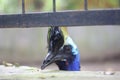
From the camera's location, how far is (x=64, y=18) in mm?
2385

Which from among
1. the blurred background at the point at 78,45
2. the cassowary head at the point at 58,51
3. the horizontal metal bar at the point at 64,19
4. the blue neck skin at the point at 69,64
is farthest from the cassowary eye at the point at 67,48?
the blurred background at the point at 78,45

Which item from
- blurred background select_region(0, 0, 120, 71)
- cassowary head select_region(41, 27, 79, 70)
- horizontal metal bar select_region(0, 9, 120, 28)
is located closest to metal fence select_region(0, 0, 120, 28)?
horizontal metal bar select_region(0, 9, 120, 28)

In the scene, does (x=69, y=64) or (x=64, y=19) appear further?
(x=69, y=64)

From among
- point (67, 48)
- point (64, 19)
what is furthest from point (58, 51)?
point (64, 19)

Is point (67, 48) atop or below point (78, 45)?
atop

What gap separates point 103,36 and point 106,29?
15 cm

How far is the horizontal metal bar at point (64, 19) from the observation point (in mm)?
2342

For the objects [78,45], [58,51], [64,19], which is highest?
[64,19]

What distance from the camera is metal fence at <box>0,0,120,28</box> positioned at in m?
2.34

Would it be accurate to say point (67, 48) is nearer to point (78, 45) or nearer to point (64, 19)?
point (64, 19)

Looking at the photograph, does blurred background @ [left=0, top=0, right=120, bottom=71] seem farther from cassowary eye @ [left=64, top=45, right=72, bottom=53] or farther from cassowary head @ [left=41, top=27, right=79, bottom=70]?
cassowary eye @ [left=64, top=45, right=72, bottom=53]

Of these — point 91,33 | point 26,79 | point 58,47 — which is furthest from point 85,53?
point 26,79

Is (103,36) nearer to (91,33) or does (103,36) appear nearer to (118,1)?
(91,33)

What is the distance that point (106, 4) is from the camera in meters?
2.41
